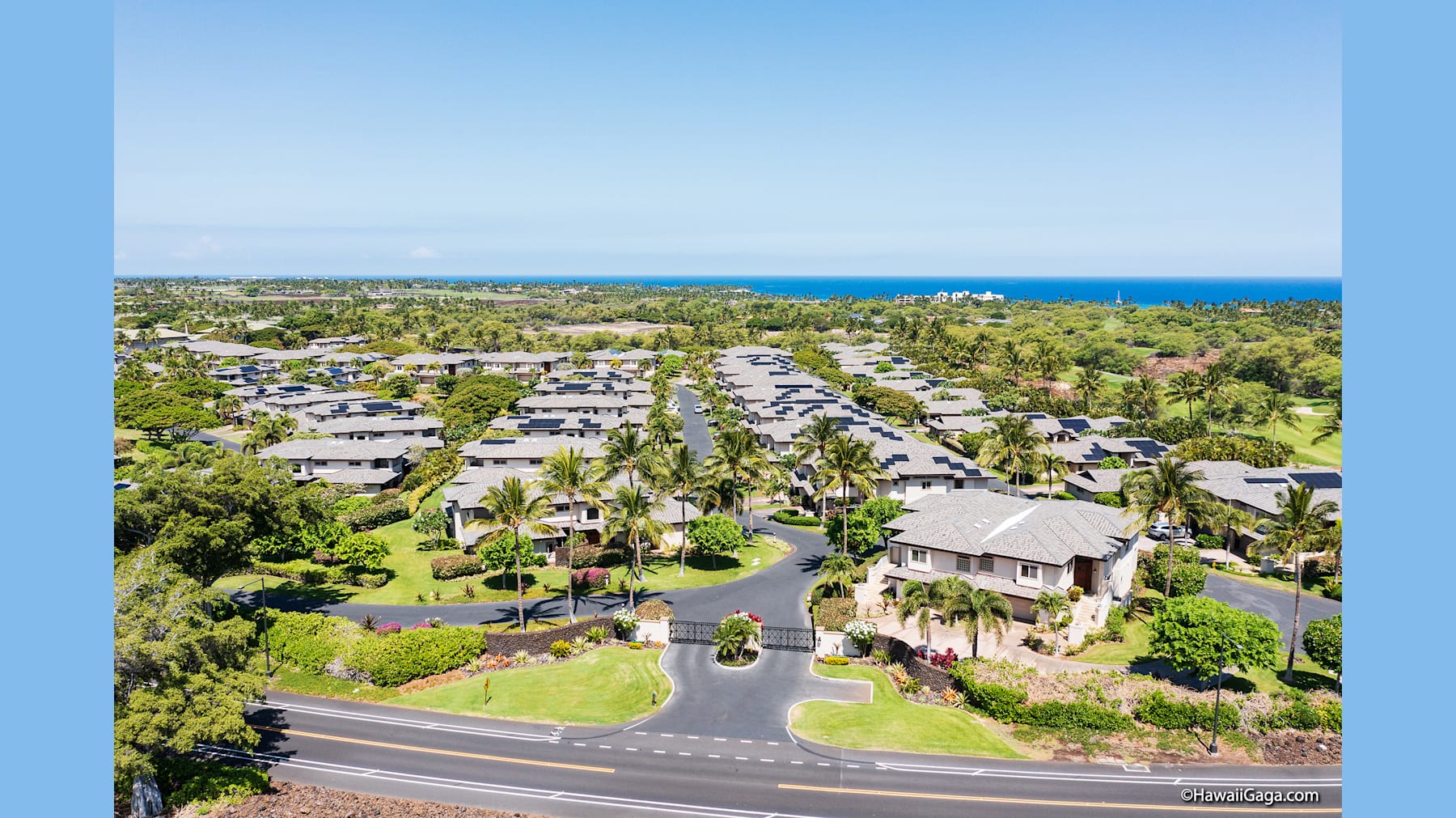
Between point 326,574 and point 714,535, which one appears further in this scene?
point 714,535

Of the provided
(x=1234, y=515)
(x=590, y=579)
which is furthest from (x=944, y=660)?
(x=1234, y=515)

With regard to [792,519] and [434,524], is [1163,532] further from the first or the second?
[434,524]

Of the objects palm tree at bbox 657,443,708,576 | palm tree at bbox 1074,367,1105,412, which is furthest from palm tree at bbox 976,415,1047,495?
palm tree at bbox 1074,367,1105,412

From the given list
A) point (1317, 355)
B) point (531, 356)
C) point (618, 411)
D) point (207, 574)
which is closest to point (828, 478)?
point (207, 574)

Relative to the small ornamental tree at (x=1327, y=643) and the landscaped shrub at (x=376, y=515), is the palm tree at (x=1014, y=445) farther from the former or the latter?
the landscaped shrub at (x=376, y=515)

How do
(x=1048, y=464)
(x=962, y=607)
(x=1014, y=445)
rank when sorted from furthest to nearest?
(x=1014, y=445)
(x=1048, y=464)
(x=962, y=607)

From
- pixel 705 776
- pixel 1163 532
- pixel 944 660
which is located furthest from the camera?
pixel 1163 532

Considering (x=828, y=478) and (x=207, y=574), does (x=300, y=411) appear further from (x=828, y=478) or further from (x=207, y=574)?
(x=828, y=478)
